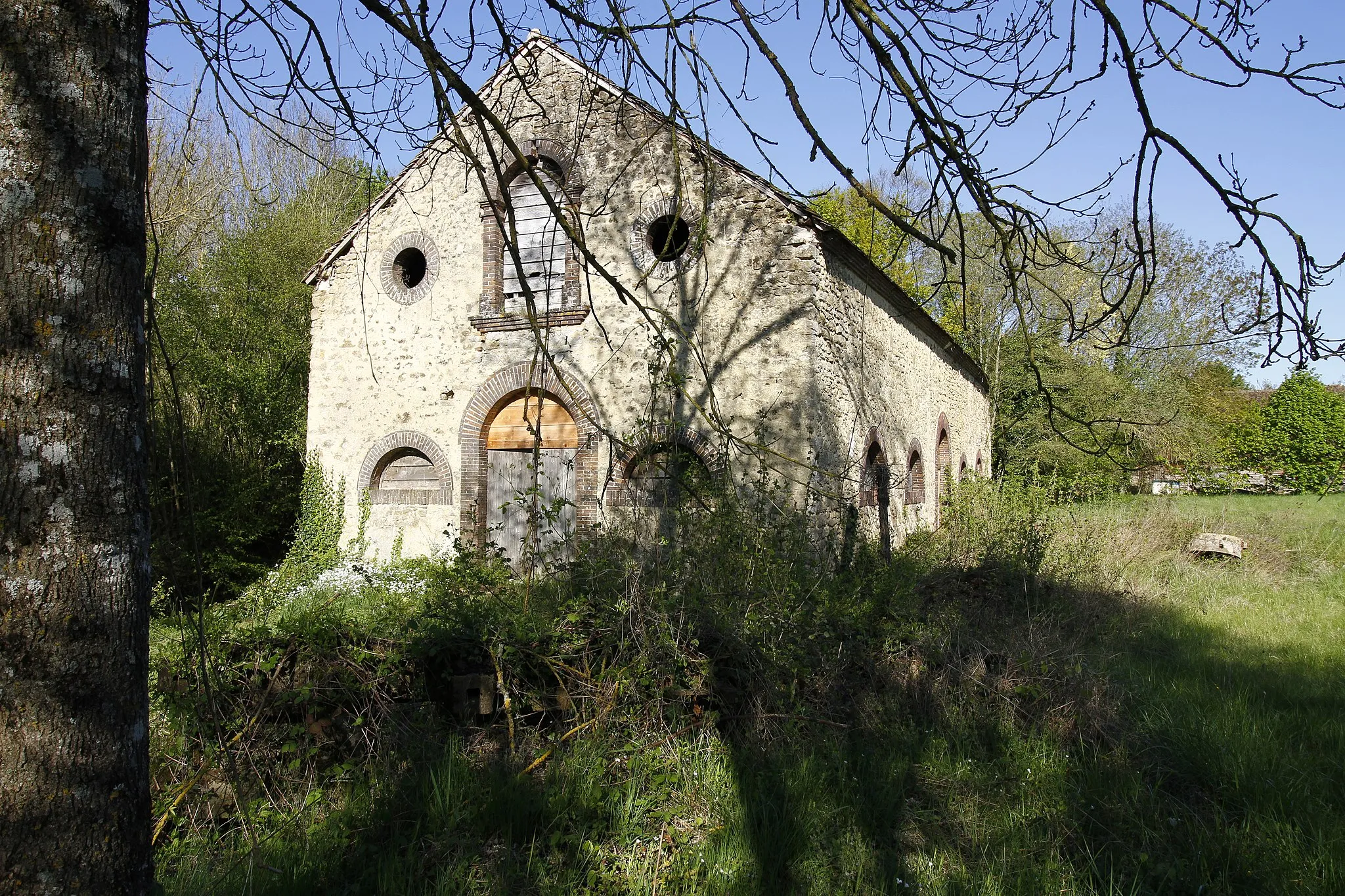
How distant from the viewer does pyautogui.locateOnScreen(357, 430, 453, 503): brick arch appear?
38.0 feet

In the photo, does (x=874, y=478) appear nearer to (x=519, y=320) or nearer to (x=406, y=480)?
(x=519, y=320)

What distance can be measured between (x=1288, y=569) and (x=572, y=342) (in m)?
10.5

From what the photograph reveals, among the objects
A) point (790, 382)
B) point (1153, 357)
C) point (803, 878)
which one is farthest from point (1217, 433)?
point (803, 878)

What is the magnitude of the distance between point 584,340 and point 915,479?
640 cm

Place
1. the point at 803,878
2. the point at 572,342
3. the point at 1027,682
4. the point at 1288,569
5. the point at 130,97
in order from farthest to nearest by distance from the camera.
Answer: the point at 1288,569 < the point at 572,342 < the point at 1027,682 < the point at 803,878 < the point at 130,97

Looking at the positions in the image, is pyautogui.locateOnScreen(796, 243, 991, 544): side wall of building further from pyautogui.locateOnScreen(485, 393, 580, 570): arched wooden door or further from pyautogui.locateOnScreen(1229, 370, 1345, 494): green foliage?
pyautogui.locateOnScreen(1229, 370, 1345, 494): green foliage

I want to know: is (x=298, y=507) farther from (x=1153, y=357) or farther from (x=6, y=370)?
(x=1153, y=357)

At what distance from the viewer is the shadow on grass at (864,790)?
365cm

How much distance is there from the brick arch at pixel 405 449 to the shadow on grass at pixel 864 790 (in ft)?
23.6

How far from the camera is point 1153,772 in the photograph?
463cm

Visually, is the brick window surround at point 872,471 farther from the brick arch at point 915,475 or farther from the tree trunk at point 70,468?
the tree trunk at point 70,468

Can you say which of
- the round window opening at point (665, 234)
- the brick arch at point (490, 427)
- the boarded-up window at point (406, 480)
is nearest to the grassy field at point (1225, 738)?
the brick arch at point (490, 427)

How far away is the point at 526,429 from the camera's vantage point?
1099 centimetres

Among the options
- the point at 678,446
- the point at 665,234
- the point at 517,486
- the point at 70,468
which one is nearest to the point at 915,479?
the point at 678,446
